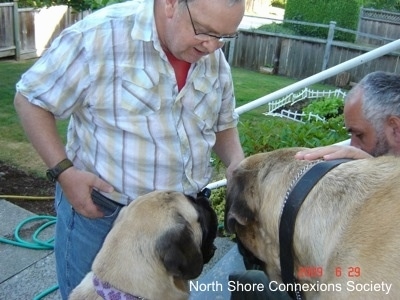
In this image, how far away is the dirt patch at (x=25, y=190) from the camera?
234 inches

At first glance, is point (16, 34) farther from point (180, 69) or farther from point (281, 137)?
point (180, 69)

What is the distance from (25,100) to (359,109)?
1854 mm

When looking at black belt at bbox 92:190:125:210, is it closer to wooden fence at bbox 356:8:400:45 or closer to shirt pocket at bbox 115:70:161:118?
shirt pocket at bbox 115:70:161:118

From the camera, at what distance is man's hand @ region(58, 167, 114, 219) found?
2.35 m

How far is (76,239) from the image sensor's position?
8.43 feet

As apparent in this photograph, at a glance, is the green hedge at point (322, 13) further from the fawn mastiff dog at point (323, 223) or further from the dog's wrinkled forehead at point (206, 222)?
the fawn mastiff dog at point (323, 223)

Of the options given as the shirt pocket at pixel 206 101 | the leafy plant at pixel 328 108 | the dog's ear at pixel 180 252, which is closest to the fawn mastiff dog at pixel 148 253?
the dog's ear at pixel 180 252

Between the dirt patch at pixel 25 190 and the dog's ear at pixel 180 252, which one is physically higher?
the dog's ear at pixel 180 252

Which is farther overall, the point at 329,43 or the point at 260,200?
the point at 329,43

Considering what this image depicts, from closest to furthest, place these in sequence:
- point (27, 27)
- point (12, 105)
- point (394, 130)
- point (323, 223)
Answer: point (323, 223)
point (394, 130)
point (12, 105)
point (27, 27)

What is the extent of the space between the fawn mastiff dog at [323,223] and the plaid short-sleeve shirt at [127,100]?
1.29 feet

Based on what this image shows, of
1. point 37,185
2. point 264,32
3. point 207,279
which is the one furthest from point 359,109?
point 264,32

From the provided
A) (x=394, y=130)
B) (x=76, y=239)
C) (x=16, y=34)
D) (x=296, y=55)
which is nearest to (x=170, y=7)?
(x=76, y=239)

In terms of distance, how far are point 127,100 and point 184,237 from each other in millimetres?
722
